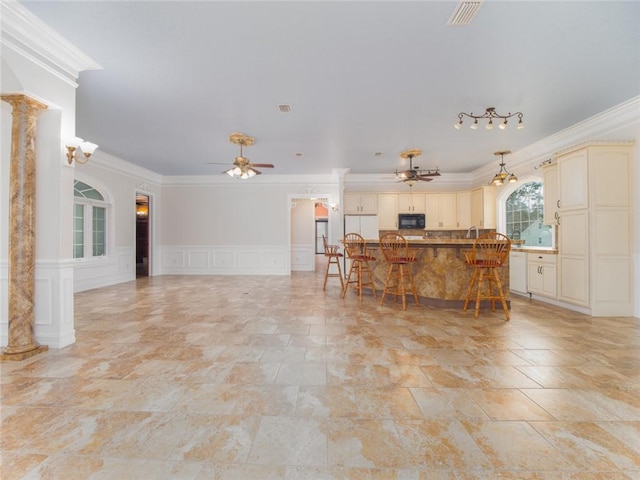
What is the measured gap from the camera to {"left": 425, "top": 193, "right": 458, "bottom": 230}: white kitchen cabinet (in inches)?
290

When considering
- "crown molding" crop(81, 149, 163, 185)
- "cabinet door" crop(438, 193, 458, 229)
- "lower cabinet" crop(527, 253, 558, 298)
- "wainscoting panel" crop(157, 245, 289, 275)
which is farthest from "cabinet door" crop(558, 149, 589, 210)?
"crown molding" crop(81, 149, 163, 185)

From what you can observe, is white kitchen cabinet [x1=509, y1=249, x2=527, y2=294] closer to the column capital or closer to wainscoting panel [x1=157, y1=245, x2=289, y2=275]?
wainscoting panel [x1=157, y1=245, x2=289, y2=275]

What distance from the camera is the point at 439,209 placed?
738 cm

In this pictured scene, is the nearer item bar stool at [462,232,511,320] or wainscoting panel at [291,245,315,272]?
bar stool at [462,232,511,320]

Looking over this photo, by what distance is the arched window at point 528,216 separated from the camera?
216 inches

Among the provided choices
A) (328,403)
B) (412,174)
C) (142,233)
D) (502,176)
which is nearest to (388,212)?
(412,174)

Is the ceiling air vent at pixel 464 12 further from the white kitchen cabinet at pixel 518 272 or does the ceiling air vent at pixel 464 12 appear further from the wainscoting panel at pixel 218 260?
the wainscoting panel at pixel 218 260

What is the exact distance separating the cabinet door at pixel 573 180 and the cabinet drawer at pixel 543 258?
30.2 inches

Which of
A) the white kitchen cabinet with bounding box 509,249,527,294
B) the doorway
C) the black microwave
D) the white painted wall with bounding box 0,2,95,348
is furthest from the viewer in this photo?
the doorway

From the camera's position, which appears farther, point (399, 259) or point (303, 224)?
point (303, 224)

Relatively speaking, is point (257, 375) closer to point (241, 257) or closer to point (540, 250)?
point (540, 250)

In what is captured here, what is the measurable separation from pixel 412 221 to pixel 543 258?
3070 mm

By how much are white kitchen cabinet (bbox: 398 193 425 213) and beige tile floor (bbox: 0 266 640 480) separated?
446 cm

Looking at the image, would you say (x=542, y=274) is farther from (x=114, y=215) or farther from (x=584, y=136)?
(x=114, y=215)
